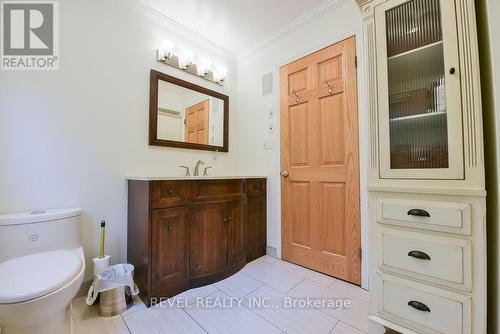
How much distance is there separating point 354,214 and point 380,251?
680 mm

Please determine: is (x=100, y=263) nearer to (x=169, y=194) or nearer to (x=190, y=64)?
(x=169, y=194)

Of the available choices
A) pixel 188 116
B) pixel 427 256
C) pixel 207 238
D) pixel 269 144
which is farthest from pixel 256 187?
pixel 427 256

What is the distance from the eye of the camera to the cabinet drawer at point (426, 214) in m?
0.90

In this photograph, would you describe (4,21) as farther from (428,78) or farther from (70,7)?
(428,78)

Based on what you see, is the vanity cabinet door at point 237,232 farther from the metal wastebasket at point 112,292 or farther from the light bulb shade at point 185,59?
the light bulb shade at point 185,59

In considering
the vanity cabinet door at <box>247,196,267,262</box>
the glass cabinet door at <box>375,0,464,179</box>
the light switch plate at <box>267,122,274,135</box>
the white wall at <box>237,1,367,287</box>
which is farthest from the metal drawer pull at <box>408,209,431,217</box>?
the light switch plate at <box>267,122,274,135</box>

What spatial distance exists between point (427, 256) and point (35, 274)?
1804 mm

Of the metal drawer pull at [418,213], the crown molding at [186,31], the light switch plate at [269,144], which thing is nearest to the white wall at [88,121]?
the crown molding at [186,31]

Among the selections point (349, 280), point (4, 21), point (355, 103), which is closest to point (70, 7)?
point (4, 21)

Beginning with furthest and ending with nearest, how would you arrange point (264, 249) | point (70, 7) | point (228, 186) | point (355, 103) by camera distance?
1. point (264, 249)
2. point (228, 186)
3. point (355, 103)
4. point (70, 7)

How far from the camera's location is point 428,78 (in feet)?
3.50

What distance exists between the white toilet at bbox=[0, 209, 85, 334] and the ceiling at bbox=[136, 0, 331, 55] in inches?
75.3

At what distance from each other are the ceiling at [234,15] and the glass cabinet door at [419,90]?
3.52 feet

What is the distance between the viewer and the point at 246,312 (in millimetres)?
1403
